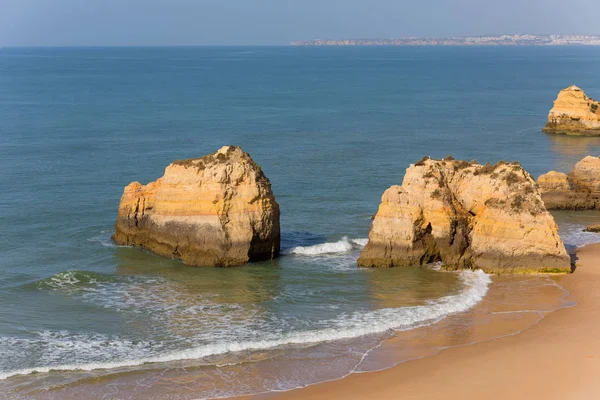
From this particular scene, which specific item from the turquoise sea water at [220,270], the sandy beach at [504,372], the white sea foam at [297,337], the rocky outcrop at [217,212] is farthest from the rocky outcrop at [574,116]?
the sandy beach at [504,372]

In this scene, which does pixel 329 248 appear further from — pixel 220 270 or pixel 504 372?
pixel 504 372

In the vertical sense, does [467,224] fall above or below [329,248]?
above

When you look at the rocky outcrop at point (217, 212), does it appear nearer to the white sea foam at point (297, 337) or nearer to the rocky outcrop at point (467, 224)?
the rocky outcrop at point (467, 224)

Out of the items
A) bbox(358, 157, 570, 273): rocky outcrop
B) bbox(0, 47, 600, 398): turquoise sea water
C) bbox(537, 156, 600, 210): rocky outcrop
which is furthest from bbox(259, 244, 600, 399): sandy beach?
bbox(537, 156, 600, 210): rocky outcrop

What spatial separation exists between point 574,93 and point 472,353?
55869mm

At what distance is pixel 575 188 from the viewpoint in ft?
151

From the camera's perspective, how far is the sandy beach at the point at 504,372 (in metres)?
22.7

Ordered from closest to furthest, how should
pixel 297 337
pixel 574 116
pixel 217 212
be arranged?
1. pixel 297 337
2. pixel 217 212
3. pixel 574 116

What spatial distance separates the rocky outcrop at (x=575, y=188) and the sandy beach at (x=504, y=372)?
17.8 meters

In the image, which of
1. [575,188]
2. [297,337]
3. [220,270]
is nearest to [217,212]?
[220,270]

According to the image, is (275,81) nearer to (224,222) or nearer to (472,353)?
(224,222)

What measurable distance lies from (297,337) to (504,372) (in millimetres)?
6286

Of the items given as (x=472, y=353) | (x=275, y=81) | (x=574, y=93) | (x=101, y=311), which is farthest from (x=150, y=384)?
(x=275, y=81)

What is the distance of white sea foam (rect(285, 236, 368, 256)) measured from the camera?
37078 millimetres
